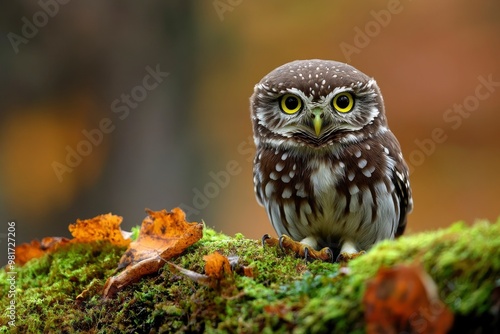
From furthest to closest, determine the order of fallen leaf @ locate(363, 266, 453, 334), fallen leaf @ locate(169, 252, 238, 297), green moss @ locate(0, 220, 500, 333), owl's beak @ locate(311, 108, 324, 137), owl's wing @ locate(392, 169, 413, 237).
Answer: owl's wing @ locate(392, 169, 413, 237) → owl's beak @ locate(311, 108, 324, 137) → fallen leaf @ locate(169, 252, 238, 297) → green moss @ locate(0, 220, 500, 333) → fallen leaf @ locate(363, 266, 453, 334)

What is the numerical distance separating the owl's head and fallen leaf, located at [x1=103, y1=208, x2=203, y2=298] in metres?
0.75

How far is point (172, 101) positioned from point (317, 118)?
4.32 meters

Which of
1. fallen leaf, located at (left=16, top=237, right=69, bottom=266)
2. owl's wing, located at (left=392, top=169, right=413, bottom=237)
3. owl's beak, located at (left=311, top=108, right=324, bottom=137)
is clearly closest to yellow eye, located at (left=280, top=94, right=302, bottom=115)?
owl's beak, located at (left=311, top=108, right=324, bottom=137)

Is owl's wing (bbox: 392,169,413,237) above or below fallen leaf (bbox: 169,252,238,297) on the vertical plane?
above

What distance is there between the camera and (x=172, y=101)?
6922 millimetres

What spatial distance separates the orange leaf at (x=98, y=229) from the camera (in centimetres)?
288

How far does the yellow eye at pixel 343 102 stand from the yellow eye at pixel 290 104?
0.58 ft

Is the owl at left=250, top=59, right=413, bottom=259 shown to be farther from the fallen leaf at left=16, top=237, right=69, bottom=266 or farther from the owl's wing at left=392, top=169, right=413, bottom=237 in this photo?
the fallen leaf at left=16, top=237, right=69, bottom=266

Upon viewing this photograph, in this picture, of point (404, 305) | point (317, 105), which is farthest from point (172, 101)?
point (404, 305)

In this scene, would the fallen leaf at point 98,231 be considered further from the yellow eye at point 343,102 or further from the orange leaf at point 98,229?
the yellow eye at point 343,102

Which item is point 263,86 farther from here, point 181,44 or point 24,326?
point 181,44

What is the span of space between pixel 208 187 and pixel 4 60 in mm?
3039

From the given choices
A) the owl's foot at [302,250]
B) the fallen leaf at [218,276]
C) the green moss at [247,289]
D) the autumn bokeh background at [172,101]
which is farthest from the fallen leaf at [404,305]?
the autumn bokeh background at [172,101]

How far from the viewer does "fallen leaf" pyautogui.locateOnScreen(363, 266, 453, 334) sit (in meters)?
1.31
